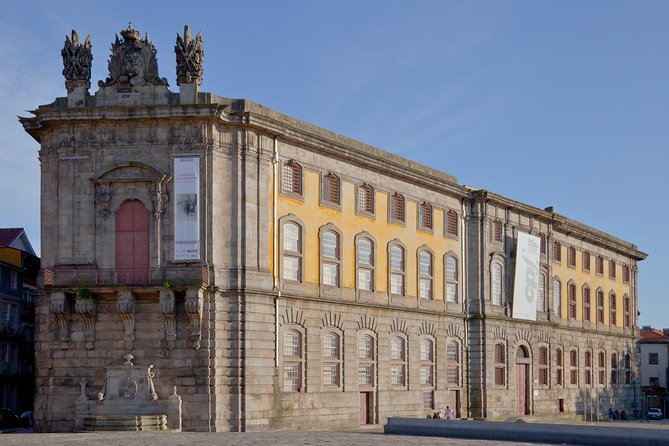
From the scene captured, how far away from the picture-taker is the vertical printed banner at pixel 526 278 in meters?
68.0

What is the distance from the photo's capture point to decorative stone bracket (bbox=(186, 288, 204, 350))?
43.6 metres

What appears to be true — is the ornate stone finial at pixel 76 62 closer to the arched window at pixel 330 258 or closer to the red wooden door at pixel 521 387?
the arched window at pixel 330 258

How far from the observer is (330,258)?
5206 cm

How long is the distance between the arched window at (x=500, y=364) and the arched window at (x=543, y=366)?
606cm

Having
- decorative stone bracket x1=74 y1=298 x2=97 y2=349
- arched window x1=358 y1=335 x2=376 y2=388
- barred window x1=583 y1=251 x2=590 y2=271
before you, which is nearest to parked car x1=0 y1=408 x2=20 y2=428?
decorative stone bracket x1=74 y1=298 x2=97 y2=349

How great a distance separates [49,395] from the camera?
44.2 meters

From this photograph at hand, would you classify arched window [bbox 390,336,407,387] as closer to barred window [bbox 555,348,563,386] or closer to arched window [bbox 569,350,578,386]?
barred window [bbox 555,348,563,386]

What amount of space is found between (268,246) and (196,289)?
4542 mm

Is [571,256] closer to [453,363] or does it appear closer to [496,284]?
[496,284]

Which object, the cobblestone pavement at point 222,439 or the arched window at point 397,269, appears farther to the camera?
the arched window at point 397,269

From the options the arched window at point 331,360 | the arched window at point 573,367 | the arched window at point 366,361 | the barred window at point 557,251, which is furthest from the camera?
the arched window at point 573,367

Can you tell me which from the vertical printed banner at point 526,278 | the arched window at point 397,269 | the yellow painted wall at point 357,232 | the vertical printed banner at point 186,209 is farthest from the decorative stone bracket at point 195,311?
the vertical printed banner at point 526,278

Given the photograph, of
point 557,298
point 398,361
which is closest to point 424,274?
point 398,361

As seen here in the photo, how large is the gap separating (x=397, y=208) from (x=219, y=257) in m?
15.1
